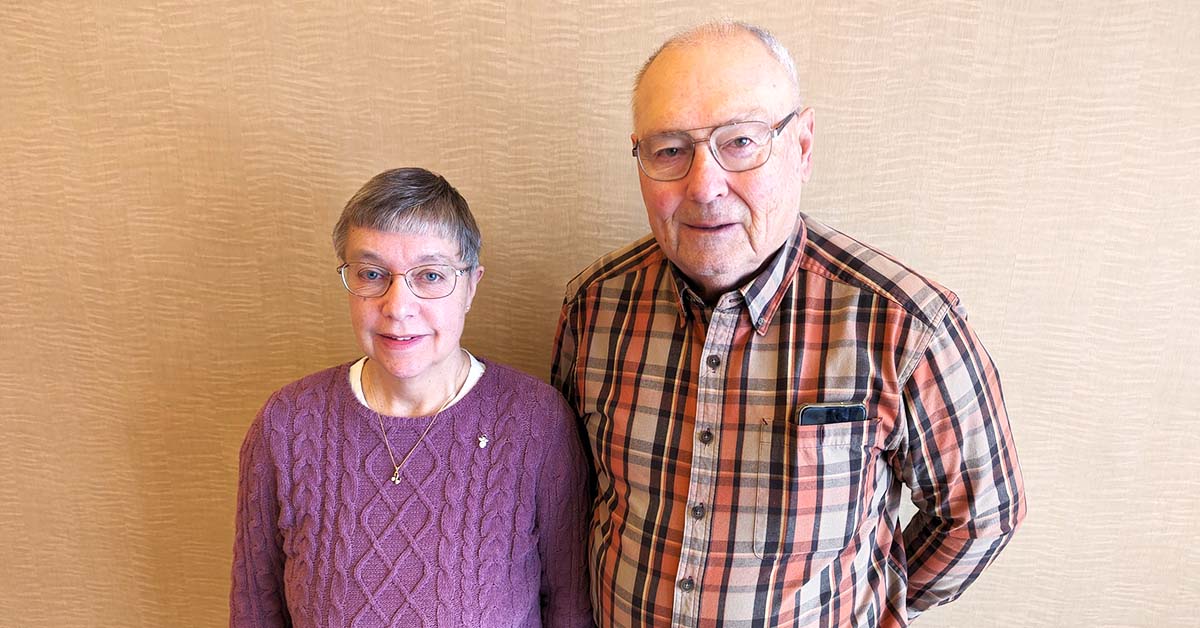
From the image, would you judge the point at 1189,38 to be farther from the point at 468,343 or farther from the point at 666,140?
the point at 468,343

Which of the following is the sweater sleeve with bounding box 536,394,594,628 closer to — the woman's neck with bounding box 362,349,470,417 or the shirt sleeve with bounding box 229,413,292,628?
the woman's neck with bounding box 362,349,470,417

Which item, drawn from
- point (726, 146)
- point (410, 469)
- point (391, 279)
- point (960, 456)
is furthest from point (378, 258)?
point (960, 456)

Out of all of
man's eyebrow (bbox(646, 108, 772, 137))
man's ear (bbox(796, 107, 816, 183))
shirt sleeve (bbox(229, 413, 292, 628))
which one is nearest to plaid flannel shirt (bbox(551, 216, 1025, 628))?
man's ear (bbox(796, 107, 816, 183))

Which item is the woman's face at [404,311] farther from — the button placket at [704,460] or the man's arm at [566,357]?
the button placket at [704,460]

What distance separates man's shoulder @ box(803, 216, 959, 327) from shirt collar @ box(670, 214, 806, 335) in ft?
0.08

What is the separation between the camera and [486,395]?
1319mm

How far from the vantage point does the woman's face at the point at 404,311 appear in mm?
1178

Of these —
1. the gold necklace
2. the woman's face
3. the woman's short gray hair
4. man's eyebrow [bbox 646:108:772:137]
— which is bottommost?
the gold necklace

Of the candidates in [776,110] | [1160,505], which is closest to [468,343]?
[776,110]

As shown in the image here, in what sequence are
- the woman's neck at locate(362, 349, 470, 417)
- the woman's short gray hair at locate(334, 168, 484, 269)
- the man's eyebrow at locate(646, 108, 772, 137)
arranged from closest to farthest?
the man's eyebrow at locate(646, 108, 772, 137), the woman's short gray hair at locate(334, 168, 484, 269), the woman's neck at locate(362, 349, 470, 417)

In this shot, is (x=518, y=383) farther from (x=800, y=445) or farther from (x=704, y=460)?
(x=800, y=445)

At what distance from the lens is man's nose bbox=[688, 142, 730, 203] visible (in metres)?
1.08

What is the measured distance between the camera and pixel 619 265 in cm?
138

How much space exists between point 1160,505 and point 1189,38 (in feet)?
3.11
